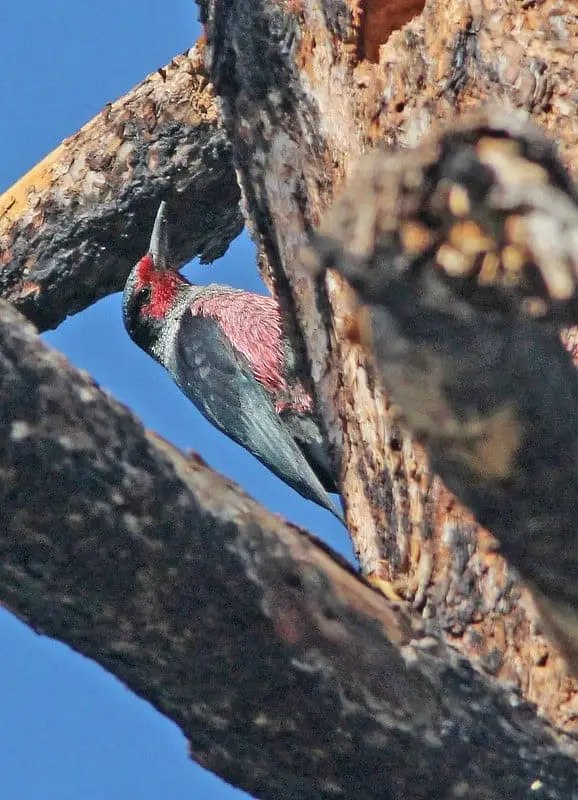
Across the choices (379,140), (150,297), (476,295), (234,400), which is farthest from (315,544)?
(150,297)

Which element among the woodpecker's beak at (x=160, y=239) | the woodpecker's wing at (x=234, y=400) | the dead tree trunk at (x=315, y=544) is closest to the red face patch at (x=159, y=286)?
the woodpecker's wing at (x=234, y=400)

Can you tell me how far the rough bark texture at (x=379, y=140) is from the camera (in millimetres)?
2199

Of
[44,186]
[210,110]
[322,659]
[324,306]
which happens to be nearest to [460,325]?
[322,659]

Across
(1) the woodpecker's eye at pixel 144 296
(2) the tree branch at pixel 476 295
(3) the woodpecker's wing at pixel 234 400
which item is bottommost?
(2) the tree branch at pixel 476 295

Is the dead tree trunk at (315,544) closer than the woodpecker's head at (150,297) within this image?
Yes

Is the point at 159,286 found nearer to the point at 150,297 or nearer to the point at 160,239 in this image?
→ the point at 150,297

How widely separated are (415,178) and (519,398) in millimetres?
286

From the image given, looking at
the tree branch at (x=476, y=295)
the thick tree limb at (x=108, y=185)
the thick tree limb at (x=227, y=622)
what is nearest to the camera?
the tree branch at (x=476, y=295)

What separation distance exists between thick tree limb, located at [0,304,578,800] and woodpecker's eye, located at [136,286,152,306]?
4.41 m

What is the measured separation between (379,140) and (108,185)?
1.79 m

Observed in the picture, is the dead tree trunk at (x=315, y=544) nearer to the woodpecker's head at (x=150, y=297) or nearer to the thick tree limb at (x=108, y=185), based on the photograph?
the thick tree limb at (x=108, y=185)

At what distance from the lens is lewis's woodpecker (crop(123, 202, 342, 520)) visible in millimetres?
4777

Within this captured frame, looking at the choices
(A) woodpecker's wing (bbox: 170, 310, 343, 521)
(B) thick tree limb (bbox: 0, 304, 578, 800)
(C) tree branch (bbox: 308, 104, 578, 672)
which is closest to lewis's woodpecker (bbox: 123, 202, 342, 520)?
(A) woodpecker's wing (bbox: 170, 310, 343, 521)

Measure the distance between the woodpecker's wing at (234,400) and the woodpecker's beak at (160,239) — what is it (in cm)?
52
